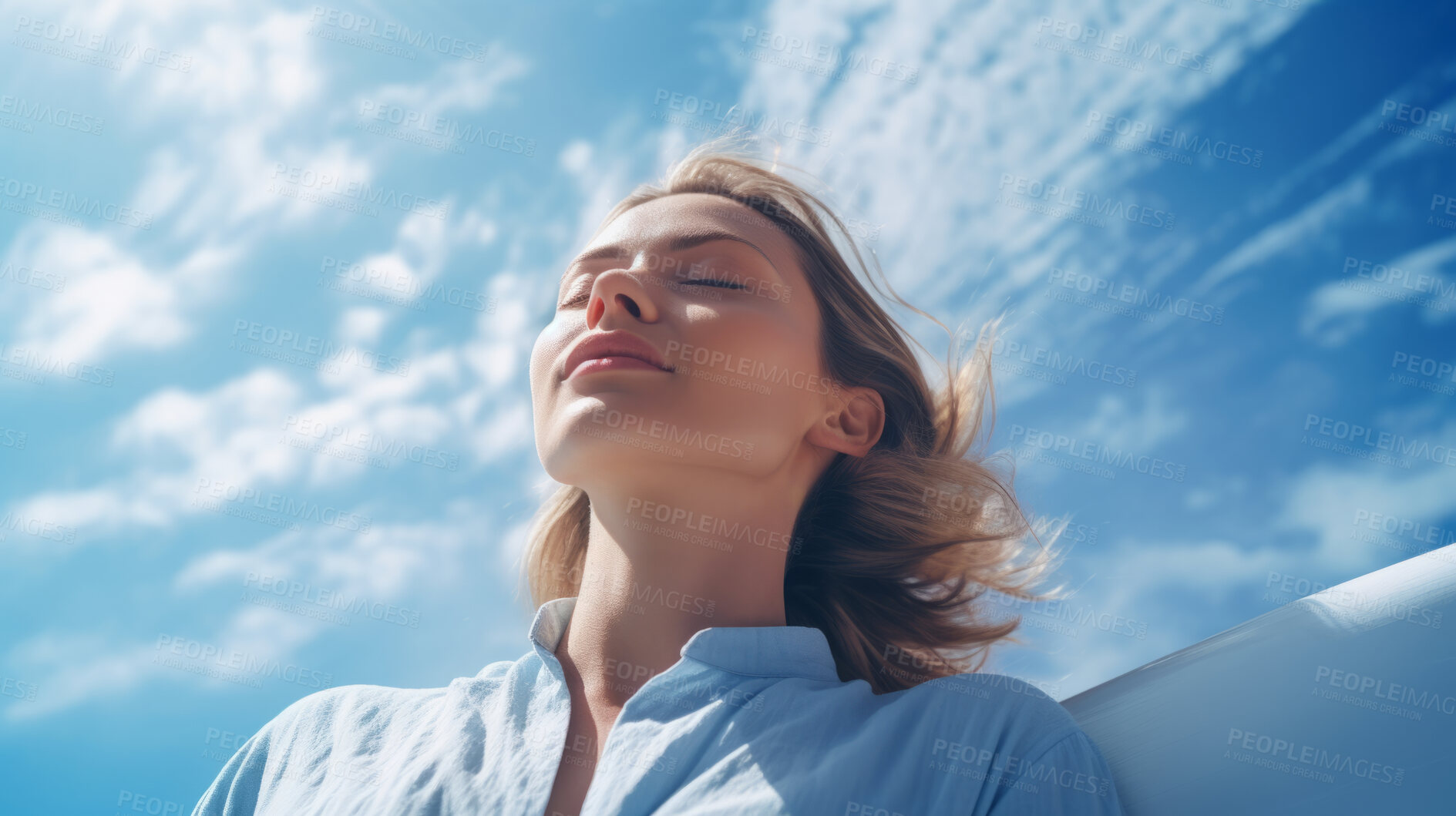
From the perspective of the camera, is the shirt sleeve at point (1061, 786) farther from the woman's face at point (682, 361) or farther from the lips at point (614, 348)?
the lips at point (614, 348)

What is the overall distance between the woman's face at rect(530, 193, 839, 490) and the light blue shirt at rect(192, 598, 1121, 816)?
542 mm

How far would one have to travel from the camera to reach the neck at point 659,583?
7.41 ft

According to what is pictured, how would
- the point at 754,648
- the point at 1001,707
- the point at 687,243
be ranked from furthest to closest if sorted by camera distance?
1. the point at 687,243
2. the point at 754,648
3. the point at 1001,707

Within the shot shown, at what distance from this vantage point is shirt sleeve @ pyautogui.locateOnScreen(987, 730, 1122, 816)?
165 cm

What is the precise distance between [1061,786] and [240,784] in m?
2.29

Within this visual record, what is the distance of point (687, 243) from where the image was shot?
98.9 inches

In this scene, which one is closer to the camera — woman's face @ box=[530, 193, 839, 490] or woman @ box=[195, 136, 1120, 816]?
woman @ box=[195, 136, 1120, 816]

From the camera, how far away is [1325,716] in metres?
1.57

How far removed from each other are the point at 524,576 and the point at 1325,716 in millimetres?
2664
